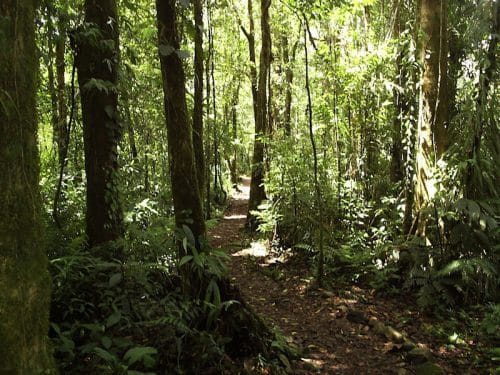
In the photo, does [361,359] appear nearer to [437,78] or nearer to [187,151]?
[187,151]

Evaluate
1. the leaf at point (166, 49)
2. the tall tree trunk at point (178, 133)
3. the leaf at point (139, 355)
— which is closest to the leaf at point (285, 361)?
the tall tree trunk at point (178, 133)

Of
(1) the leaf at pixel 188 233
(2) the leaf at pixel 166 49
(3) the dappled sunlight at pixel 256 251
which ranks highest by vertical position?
(2) the leaf at pixel 166 49

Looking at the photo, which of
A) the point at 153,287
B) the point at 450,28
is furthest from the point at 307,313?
the point at 450,28

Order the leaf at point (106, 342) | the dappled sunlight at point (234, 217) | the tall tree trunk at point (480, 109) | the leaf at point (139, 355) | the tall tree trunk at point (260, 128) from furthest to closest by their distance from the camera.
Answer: the dappled sunlight at point (234, 217)
the tall tree trunk at point (260, 128)
the tall tree trunk at point (480, 109)
the leaf at point (106, 342)
the leaf at point (139, 355)

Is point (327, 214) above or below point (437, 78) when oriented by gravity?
below

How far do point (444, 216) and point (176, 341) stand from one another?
16.1ft

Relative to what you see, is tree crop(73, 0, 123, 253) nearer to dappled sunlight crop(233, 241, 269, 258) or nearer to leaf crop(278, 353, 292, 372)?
leaf crop(278, 353, 292, 372)

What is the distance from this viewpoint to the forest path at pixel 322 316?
16.1ft

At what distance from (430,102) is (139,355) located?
20.7ft

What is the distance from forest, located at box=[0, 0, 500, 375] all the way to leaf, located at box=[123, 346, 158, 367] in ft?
0.05

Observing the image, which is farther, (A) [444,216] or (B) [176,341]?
(A) [444,216]

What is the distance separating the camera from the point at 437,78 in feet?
23.3

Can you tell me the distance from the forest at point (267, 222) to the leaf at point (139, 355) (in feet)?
0.05

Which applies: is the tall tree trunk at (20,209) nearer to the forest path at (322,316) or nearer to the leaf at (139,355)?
the leaf at (139,355)
